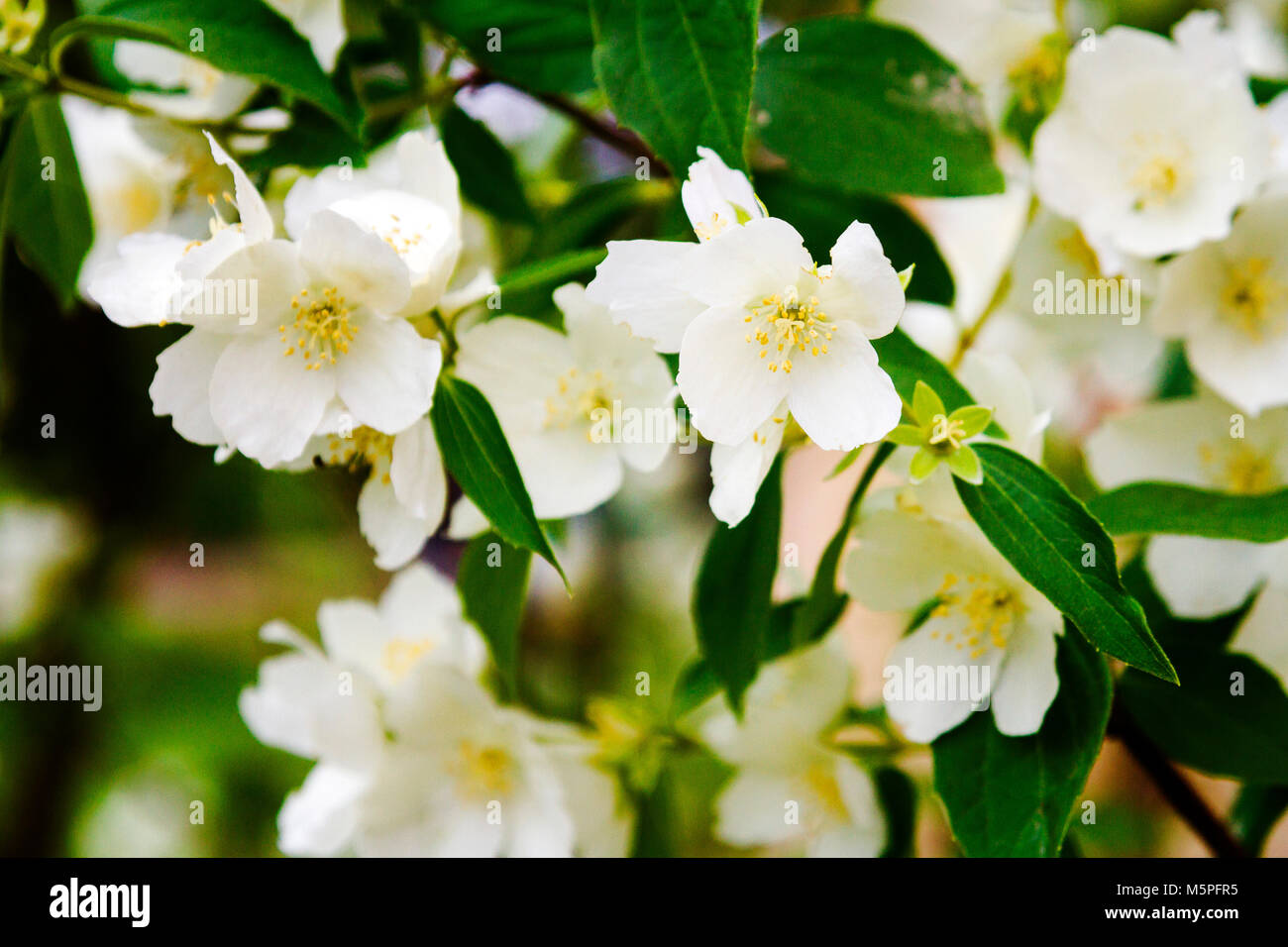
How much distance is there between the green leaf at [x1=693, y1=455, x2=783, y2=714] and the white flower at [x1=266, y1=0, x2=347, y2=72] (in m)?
0.41

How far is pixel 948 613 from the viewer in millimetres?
716

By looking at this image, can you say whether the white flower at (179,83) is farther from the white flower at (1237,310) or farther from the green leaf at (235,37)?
the white flower at (1237,310)

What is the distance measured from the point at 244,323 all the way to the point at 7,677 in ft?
4.85

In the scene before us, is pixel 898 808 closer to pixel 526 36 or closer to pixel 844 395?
pixel 844 395

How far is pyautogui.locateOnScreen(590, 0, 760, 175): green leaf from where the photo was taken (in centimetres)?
61

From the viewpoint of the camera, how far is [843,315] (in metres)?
0.57

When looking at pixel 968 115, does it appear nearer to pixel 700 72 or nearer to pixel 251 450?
pixel 700 72

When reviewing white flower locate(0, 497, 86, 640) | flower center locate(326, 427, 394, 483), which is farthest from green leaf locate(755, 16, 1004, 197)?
white flower locate(0, 497, 86, 640)

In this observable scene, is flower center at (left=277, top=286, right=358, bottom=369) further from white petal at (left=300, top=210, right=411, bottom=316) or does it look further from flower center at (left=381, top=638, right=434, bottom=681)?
flower center at (left=381, top=638, right=434, bottom=681)

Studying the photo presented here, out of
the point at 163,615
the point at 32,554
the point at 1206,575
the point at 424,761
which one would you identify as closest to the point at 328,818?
the point at 424,761

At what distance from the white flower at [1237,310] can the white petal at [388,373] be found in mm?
546

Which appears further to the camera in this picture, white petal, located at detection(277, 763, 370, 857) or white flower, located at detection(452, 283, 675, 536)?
white petal, located at detection(277, 763, 370, 857)

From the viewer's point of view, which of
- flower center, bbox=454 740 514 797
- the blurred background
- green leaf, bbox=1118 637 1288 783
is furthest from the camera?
the blurred background

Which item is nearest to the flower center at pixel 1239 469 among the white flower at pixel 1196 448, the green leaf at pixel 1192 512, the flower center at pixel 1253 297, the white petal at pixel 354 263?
the white flower at pixel 1196 448
